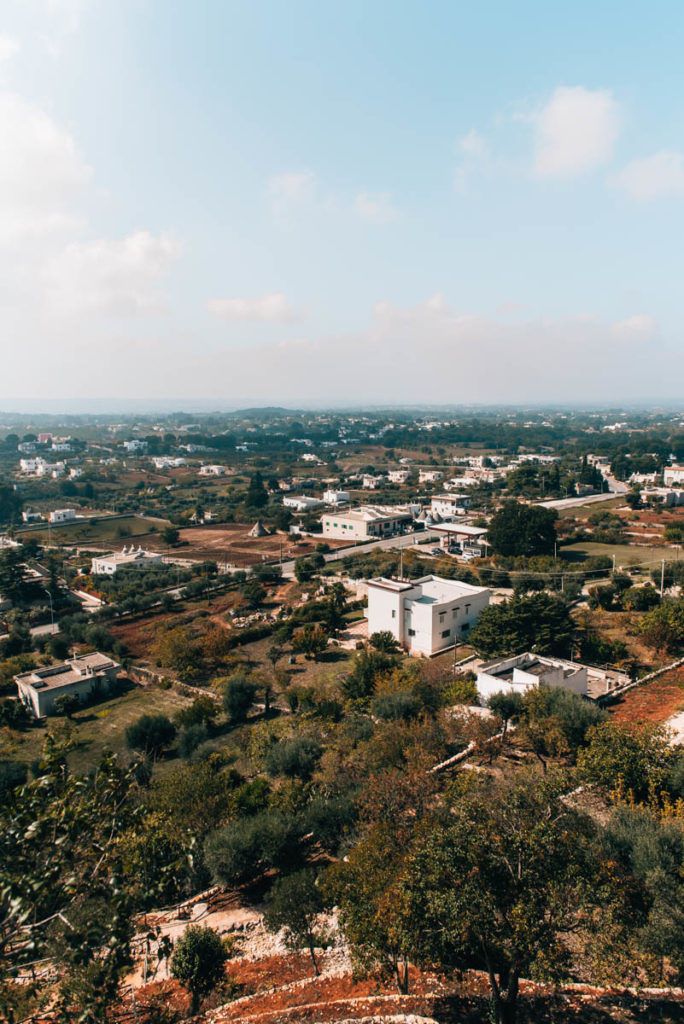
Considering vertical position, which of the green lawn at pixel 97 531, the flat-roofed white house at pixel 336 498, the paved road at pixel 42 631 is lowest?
the paved road at pixel 42 631

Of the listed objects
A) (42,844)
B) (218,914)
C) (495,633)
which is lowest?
(218,914)

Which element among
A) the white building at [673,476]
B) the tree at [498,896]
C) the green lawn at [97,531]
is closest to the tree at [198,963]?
the tree at [498,896]

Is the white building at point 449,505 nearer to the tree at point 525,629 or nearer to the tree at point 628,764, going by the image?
the tree at point 525,629

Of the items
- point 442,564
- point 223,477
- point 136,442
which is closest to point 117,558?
point 442,564

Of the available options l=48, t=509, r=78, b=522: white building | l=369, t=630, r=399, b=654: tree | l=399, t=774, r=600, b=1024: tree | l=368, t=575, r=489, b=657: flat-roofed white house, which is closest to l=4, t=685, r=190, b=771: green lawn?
l=369, t=630, r=399, b=654: tree

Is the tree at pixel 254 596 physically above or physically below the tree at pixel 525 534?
below

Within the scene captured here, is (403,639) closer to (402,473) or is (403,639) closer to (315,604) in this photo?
(315,604)
